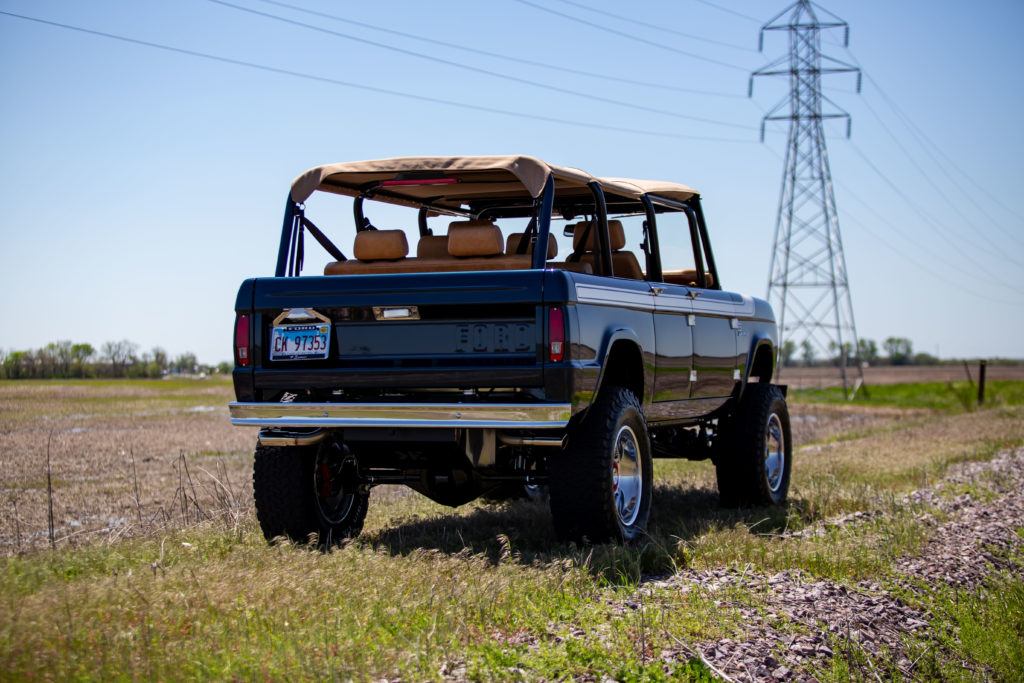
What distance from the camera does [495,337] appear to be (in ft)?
19.2

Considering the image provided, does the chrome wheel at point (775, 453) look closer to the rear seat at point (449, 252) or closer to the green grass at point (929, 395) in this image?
the rear seat at point (449, 252)

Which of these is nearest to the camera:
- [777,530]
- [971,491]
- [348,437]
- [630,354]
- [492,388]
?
[492,388]

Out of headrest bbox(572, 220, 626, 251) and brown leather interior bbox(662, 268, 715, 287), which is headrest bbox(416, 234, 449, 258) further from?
brown leather interior bbox(662, 268, 715, 287)

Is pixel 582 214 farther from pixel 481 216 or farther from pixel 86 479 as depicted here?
pixel 86 479

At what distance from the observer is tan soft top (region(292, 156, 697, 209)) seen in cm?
636

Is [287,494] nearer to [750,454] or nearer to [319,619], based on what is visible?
[319,619]

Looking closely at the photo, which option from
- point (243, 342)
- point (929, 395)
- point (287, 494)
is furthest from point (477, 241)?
point (929, 395)

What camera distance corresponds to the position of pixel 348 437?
6355mm

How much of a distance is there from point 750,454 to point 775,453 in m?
0.78

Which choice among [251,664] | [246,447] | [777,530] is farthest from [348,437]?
[246,447]

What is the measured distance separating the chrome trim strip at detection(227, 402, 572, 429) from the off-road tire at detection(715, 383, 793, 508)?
3.43 meters

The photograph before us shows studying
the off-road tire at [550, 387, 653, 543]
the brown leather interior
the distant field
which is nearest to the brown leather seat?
the brown leather interior

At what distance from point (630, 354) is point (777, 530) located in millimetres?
1847

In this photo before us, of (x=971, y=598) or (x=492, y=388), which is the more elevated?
(x=492, y=388)
